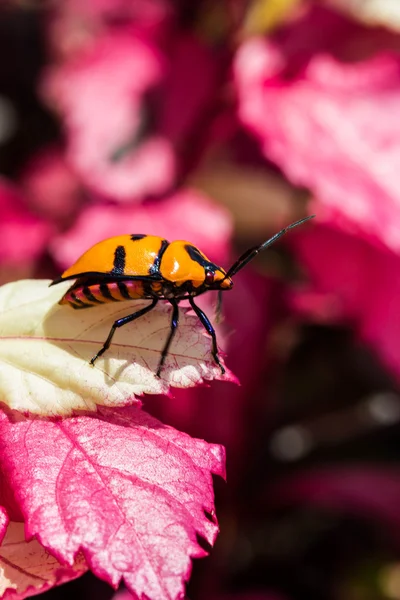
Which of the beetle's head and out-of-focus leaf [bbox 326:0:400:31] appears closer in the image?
the beetle's head

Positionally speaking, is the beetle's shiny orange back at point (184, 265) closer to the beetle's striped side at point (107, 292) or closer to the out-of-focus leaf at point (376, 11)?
the beetle's striped side at point (107, 292)

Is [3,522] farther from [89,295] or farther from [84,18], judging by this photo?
[84,18]

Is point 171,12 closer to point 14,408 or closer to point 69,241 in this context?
point 69,241

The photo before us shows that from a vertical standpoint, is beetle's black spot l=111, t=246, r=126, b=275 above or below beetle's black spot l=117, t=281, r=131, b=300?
above

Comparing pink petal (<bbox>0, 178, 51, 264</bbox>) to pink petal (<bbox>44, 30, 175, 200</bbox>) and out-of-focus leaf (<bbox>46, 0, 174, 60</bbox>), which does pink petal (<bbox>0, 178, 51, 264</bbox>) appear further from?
out-of-focus leaf (<bbox>46, 0, 174, 60</bbox>)

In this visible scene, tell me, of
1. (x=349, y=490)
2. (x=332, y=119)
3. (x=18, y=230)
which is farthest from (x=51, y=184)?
(x=349, y=490)

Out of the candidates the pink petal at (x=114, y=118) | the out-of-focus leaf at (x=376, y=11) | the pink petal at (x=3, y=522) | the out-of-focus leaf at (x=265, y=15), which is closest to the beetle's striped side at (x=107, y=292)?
the pink petal at (x=3, y=522)

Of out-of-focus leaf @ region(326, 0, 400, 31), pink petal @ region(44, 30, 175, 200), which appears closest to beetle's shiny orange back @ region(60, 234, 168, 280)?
pink petal @ region(44, 30, 175, 200)

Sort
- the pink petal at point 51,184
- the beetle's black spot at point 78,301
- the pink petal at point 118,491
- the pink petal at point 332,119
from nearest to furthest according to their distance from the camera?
1. the pink petal at point 118,491
2. the beetle's black spot at point 78,301
3. the pink petal at point 332,119
4. the pink petal at point 51,184

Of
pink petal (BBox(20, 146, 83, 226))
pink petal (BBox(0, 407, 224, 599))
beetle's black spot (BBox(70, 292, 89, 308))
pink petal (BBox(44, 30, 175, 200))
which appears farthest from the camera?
pink petal (BBox(20, 146, 83, 226))
